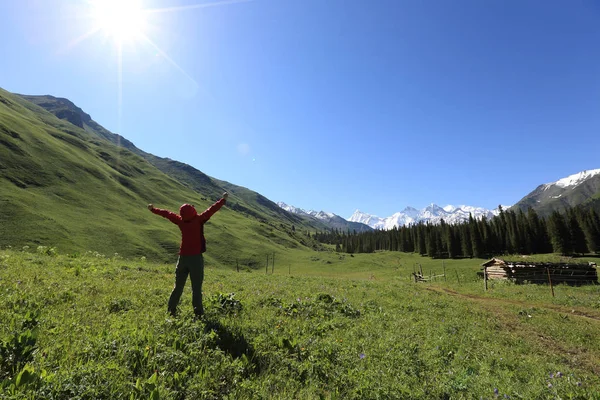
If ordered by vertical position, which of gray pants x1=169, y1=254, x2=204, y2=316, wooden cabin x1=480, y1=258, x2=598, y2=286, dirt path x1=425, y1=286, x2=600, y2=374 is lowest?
dirt path x1=425, y1=286, x2=600, y2=374

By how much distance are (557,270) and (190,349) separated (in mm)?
50333

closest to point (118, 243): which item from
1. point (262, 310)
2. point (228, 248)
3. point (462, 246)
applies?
point (228, 248)

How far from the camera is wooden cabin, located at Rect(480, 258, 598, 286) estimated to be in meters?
37.3

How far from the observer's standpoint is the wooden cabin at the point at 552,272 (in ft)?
122

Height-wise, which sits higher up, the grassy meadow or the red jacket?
the red jacket

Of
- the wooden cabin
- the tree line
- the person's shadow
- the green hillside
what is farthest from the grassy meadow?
the tree line

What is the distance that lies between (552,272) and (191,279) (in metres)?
49.5

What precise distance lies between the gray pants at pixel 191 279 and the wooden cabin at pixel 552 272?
3883 centimetres

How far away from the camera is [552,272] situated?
38875mm

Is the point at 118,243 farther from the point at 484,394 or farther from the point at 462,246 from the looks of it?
the point at 462,246

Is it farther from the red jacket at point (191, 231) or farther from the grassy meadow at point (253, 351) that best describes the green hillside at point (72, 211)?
the red jacket at point (191, 231)

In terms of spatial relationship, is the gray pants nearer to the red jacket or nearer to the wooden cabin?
the red jacket

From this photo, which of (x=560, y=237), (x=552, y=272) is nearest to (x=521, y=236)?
(x=560, y=237)

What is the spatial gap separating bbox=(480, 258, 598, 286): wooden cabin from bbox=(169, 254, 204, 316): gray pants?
38828 millimetres
